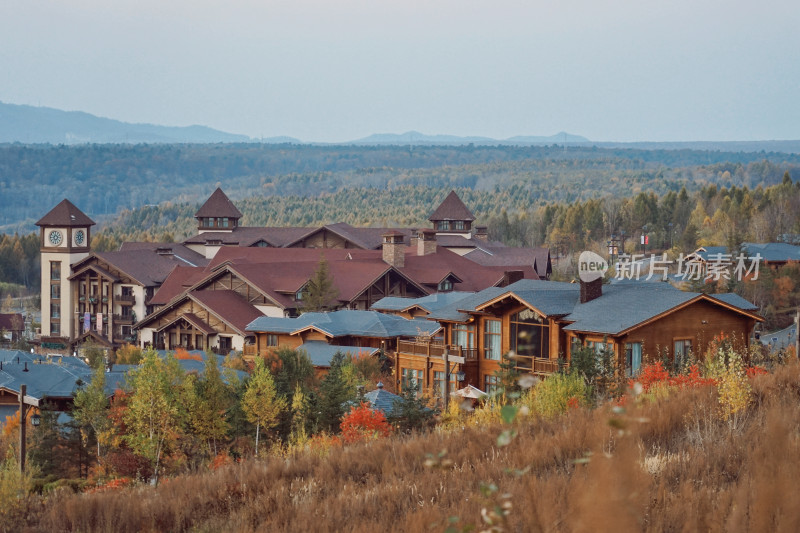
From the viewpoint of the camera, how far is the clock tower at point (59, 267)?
6975 centimetres

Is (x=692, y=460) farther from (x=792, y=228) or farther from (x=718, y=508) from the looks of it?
(x=792, y=228)

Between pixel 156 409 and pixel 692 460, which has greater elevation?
pixel 692 460

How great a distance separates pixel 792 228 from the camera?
290ft

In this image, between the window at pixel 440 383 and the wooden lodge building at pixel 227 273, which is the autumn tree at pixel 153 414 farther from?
the wooden lodge building at pixel 227 273

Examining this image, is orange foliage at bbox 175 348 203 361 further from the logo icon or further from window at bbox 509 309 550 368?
the logo icon

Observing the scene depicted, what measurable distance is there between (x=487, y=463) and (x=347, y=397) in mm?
13597

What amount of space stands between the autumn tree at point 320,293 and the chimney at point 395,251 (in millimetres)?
4963

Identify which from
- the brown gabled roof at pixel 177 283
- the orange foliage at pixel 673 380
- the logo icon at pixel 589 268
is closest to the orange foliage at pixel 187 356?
the brown gabled roof at pixel 177 283

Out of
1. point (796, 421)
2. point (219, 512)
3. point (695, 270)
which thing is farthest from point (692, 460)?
point (695, 270)

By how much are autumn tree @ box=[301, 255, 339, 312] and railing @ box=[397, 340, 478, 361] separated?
60.2ft

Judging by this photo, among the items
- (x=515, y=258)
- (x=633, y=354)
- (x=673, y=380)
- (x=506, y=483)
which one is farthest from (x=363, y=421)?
(x=515, y=258)

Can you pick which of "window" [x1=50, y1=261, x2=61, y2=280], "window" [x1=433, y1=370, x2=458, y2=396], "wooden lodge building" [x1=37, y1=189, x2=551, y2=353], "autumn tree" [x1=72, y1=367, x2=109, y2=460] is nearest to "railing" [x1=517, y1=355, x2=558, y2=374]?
"window" [x1=433, y1=370, x2=458, y2=396]

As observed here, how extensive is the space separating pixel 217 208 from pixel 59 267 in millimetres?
13283

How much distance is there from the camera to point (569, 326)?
2514cm
